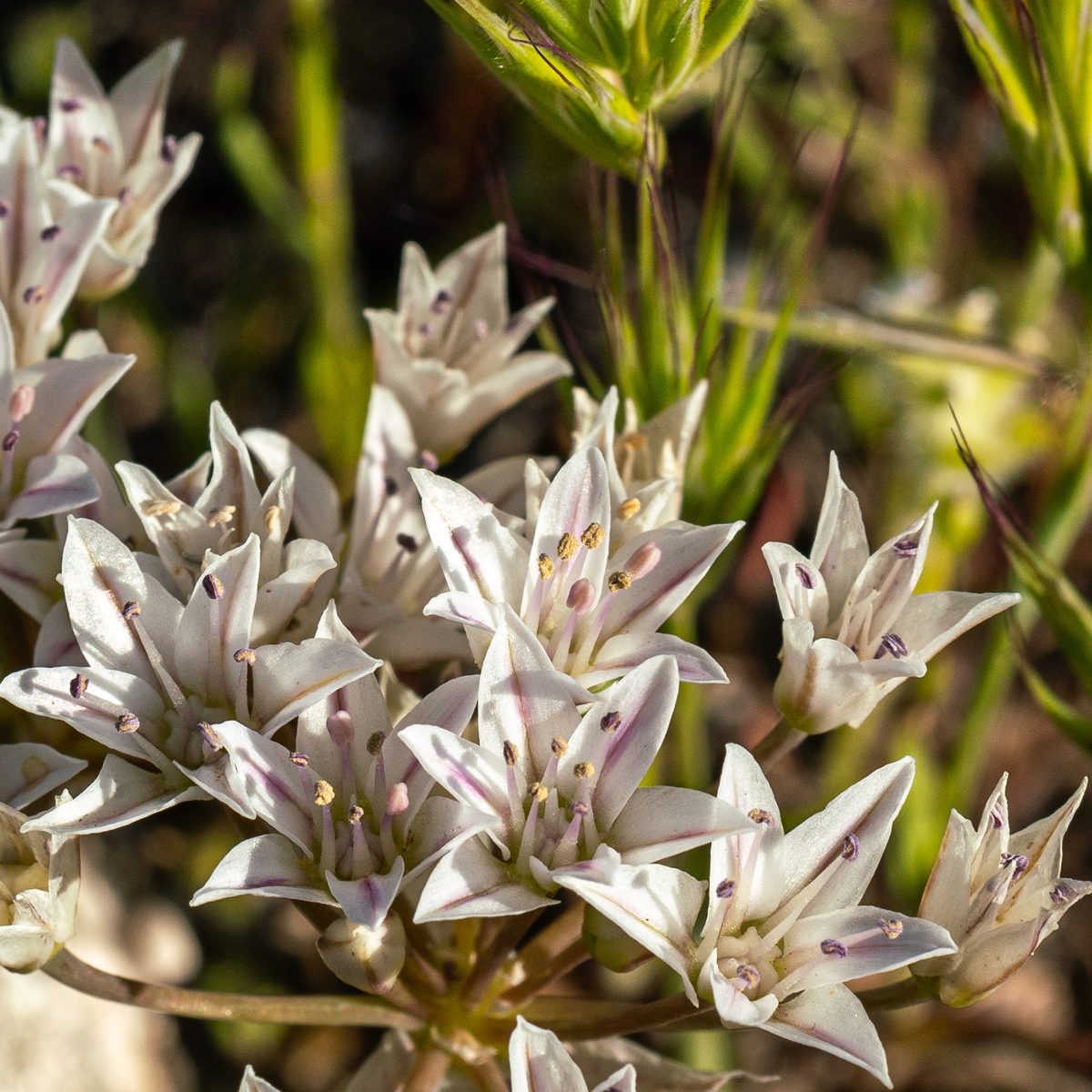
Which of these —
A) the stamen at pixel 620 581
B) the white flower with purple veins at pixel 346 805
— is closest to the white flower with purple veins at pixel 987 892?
the stamen at pixel 620 581

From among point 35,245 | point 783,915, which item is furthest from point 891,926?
point 35,245

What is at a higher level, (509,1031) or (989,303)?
(989,303)

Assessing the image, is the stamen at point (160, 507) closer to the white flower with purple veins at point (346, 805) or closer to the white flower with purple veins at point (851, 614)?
the white flower with purple veins at point (346, 805)

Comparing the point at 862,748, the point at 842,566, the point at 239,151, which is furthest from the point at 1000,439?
the point at 239,151

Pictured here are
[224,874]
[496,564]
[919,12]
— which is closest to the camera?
[224,874]

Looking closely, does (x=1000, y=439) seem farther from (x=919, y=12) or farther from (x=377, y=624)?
(x=377, y=624)

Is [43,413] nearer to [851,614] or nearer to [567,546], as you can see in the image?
[567,546]
